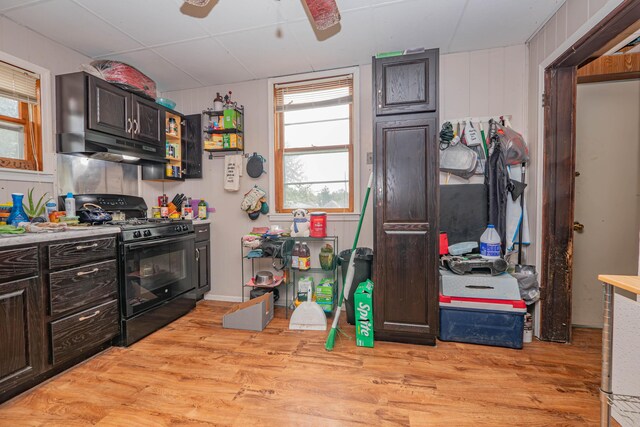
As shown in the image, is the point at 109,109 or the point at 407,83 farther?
the point at 109,109

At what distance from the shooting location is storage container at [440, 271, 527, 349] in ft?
6.75

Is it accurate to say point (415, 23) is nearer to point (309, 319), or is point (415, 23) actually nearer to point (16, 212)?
point (309, 319)

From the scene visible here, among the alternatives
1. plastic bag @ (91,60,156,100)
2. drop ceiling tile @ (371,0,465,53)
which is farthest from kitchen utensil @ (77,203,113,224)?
drop ceiling tile @ (371,0,465,53)

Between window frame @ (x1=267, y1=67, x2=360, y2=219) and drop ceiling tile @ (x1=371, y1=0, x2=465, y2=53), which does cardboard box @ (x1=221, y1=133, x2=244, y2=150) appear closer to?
window frame @ (x1=267, y1=67, x2=360, y2=219)

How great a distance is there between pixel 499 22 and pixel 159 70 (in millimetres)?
3114

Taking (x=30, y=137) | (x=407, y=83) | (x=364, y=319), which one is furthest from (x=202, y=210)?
(x=407, y=83)

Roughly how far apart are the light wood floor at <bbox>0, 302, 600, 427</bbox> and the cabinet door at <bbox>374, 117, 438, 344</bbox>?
0.75 ft

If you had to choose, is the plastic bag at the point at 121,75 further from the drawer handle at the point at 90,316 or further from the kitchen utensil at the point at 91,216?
the drawer handle at the point at 90,316

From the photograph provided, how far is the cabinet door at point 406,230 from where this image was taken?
2072 millimetres

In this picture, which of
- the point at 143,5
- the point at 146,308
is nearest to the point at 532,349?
the point at 146,308

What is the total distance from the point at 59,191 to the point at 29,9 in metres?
1.31

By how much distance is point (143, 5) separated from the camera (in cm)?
191

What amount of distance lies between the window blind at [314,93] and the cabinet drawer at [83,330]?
240cm

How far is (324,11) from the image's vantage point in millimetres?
1623
